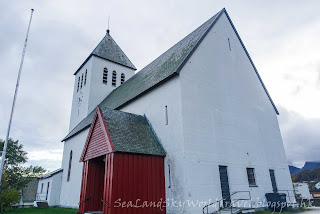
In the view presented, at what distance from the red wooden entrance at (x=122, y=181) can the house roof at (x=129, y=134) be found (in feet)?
0.66

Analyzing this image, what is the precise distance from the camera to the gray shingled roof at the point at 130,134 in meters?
11.3

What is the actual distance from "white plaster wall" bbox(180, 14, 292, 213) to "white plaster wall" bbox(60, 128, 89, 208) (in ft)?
39.5

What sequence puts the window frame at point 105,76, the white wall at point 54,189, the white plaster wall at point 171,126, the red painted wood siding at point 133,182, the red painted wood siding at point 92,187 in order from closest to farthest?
1. the red painted wood siding at point 133,182
2. the white plaster wall at point 171,126
3. the red painted wood siding at point 92,187
4. the white wall at point 54,189
5. the window frame at point 105,76

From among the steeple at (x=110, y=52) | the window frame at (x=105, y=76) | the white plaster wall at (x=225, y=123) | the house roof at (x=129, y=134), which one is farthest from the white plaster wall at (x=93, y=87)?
the white plaster wall at (x=225, y=123)

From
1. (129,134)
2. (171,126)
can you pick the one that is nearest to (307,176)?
(171,126)

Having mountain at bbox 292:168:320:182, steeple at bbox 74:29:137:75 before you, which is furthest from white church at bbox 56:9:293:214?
mountain at bbox 292:168:320:182

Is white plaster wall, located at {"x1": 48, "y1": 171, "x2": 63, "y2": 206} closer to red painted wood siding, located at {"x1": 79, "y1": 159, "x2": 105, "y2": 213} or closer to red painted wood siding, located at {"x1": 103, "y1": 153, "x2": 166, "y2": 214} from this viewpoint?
red painted wood siding, located at {"x1": 79, "y1": 159, "x2": 105, "y2": 213}

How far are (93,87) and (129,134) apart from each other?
17425 millimetres

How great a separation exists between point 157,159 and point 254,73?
1209cm

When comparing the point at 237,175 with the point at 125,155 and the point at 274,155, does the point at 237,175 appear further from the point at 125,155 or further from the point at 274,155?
the point at 125,155

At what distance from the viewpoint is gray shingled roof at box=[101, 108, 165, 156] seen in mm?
11336

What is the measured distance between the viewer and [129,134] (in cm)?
1223

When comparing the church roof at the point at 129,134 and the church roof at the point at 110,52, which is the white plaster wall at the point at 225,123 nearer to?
the church roof at the point at 129,134

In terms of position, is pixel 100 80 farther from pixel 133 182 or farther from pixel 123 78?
pixel 133 182
